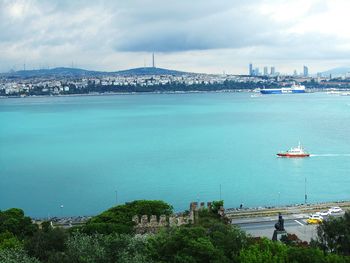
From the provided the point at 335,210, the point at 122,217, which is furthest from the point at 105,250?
the point at 335,210

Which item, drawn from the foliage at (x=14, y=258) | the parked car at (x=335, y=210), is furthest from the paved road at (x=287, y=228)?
the foliage at (x=14, y=258)

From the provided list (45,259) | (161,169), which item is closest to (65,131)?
(161,169)

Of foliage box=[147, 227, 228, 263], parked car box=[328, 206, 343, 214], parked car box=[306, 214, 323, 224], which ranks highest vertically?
foliage box=[147, 227, 228, 263]

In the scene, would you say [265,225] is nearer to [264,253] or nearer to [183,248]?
[183,248]

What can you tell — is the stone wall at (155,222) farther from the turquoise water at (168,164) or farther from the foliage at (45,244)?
the turquoise water at (168,164)

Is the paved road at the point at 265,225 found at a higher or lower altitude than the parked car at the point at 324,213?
higher

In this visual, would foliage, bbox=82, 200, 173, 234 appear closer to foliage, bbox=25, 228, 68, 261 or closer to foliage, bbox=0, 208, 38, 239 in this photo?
foliage, bbox=0, 208, 38, 239

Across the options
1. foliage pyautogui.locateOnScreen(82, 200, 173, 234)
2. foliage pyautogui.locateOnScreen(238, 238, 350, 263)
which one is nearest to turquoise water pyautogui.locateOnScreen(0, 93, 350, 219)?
foliage pyautogui.locateOnScreen(82, 200, 173, 234)
